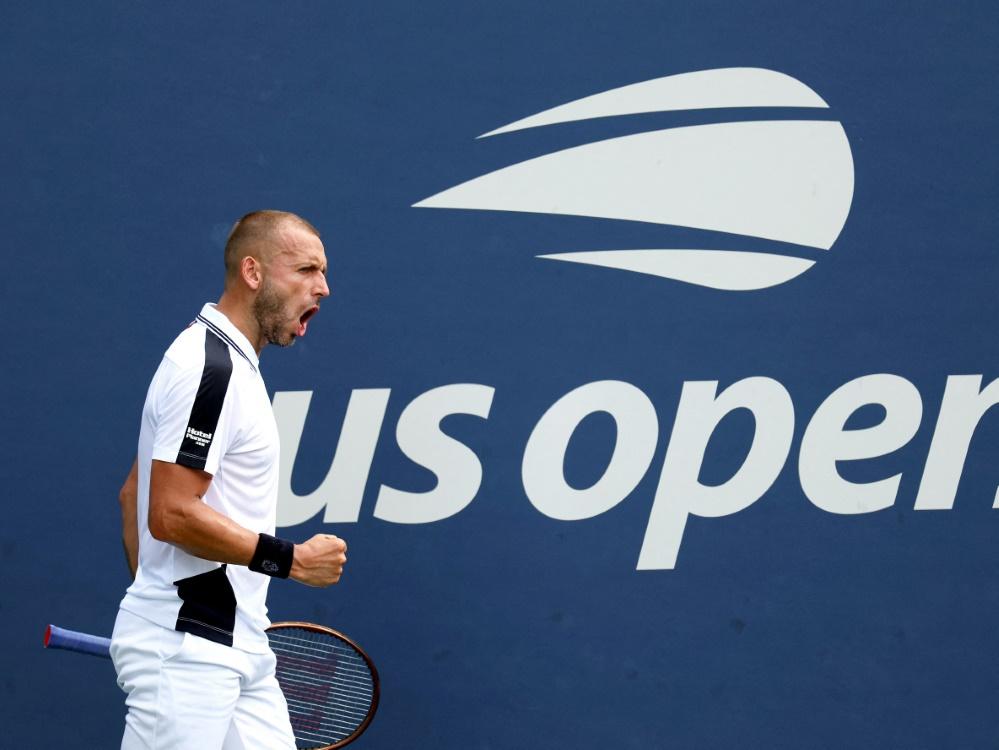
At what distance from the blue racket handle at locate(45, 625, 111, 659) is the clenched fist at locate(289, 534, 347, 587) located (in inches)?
19.0

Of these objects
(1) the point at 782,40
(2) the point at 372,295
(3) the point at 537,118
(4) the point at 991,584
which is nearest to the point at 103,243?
(2) the point at 372,295

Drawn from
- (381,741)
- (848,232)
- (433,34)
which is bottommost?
(381,741)

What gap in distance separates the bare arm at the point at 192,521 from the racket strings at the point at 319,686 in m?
0.78

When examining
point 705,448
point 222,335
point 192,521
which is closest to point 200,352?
point 222,335

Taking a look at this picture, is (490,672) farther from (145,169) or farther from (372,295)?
(145,169)

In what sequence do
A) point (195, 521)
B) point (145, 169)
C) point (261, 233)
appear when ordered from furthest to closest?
point (145, 169) → point (261, 233) → point (195, 521)

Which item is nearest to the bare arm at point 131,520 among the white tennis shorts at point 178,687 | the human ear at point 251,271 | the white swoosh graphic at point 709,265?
the white tennis shorts at point 178,687

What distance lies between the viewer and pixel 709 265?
3.42 meters

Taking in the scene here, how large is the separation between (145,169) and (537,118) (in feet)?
3.62

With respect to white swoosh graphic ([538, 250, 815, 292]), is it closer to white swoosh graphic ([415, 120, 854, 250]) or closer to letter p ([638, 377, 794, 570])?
white swoosh graphic ([415, 120, 854, 250])

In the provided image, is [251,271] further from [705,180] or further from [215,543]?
[705,180]

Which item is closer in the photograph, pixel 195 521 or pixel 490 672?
pixel 195 521

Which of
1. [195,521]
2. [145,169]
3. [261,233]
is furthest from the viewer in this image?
[145,169]

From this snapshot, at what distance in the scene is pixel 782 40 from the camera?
11.2 ft
